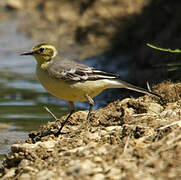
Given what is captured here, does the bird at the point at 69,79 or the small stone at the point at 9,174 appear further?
the bird at the point at 69,79

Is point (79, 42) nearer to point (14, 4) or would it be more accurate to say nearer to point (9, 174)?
point (14, 4)

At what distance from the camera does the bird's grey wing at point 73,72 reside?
827 cm

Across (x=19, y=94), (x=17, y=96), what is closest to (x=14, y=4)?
(x=19, y=94)

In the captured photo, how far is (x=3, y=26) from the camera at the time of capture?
1995 centimetres

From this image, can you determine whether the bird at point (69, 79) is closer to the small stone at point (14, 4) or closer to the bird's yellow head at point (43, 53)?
the bird's yellow head at point (43, 53)

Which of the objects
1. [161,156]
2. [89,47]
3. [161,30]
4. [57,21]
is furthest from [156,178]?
[57,21]

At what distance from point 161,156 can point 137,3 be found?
12.4 meters

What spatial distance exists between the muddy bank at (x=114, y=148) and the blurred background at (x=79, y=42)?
1884 millimetres

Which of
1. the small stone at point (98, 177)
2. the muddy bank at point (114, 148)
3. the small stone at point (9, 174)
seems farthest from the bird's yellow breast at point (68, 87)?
the small stone at point (98, 177)

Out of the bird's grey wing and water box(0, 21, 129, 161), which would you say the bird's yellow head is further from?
water box(0, 21, 129, 161)

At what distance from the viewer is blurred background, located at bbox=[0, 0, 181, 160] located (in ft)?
40.3

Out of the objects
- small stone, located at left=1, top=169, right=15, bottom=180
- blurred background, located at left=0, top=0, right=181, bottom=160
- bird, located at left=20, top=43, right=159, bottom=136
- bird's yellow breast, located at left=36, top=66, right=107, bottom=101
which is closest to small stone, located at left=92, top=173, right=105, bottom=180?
small stone, located at left=1, top=169, right=15, bottom=180

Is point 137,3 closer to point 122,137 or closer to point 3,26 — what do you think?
point 3,26

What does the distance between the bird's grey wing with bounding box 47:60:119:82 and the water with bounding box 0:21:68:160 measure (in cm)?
158
